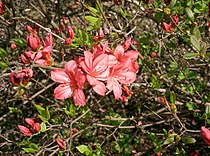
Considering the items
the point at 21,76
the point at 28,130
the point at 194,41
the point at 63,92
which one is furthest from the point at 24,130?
the point at 194,41

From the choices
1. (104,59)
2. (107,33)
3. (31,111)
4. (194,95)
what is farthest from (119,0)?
(31,111)

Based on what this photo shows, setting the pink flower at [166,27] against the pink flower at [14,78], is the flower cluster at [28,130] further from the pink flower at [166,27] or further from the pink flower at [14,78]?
the pink flower at [166,27]

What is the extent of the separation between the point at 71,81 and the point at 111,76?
0.63 ft

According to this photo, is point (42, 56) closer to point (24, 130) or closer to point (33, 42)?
point (33, 42)

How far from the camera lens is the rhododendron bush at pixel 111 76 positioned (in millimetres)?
1770

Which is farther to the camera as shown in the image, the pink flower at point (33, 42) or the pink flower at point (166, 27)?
the pink flower at point (166, 27)

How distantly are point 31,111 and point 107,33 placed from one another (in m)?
1.71

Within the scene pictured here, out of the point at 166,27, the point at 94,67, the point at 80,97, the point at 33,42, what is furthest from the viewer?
the point at 166,27

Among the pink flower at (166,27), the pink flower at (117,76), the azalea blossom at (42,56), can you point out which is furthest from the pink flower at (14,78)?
the pink flower at (166,27)

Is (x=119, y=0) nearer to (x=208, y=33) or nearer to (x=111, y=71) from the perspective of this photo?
(x=208, y=33)

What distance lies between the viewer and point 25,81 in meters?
1.90

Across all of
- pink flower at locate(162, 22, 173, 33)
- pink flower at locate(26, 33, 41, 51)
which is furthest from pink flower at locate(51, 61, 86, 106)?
pink flower at locate(162, 22, 173, 33)

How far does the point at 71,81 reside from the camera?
1.75 m

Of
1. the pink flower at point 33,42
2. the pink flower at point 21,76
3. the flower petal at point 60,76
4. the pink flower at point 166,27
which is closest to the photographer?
the pink flower at point 21,76
